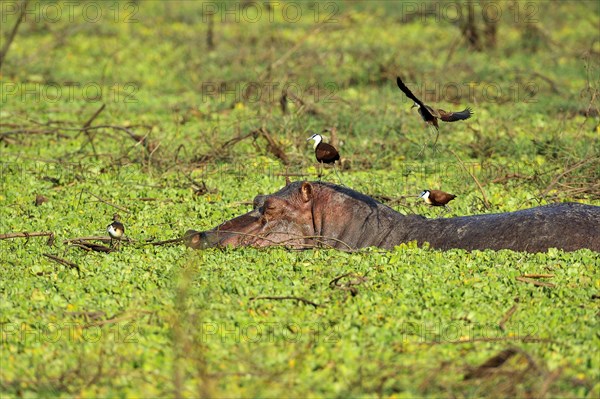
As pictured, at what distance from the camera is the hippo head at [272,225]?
6233 millimetres

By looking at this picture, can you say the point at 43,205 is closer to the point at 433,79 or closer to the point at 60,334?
the point at 60,334

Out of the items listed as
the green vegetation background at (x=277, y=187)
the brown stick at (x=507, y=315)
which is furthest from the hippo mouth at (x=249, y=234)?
the brown stick at (x=507, y=315)

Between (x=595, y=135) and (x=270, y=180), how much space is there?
3367 millimetres

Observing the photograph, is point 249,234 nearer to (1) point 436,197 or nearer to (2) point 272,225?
(2) point 272,225

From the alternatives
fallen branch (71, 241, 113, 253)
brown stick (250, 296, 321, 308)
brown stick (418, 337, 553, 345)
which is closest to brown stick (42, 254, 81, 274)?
fallen branch (71, 241, 113, 253)

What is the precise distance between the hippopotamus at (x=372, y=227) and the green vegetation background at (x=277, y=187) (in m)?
0.24

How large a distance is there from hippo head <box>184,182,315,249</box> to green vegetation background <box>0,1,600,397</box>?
0.70 ft

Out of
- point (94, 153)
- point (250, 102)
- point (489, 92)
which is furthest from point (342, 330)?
point (489, 92)

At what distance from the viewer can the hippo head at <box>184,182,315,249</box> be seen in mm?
6233

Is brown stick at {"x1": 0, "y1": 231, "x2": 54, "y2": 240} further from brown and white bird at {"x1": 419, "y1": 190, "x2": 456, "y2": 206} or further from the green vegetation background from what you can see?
brown and white bird at {"x1": 419, "y1": 190, "x2": 456, "y2": 206}

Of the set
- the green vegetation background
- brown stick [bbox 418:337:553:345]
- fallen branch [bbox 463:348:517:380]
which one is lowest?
the green vegetation background

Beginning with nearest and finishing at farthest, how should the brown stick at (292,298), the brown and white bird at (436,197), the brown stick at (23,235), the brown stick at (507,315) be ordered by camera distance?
1. the brown stick at (507,315)
2. the brown stick at (292,298)
3. the brown stick at (23,235)
4. the brown and white bird at (436,197)

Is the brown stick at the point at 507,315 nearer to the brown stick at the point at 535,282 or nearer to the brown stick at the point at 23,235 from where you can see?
the brown stick at the point at 535,282

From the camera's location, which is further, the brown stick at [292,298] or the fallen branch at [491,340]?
the brown stick at [292,298]
